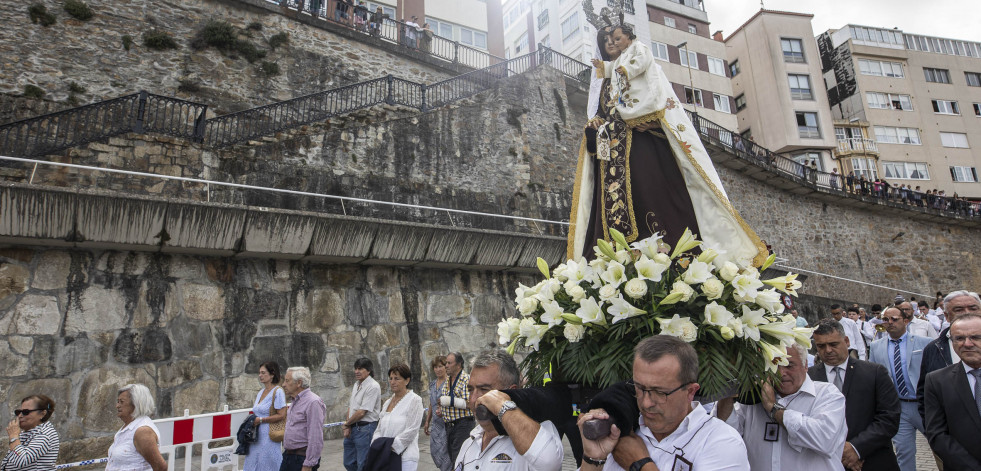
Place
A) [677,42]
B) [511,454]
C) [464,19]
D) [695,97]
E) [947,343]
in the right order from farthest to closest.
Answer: [677,42] → [695,97] → [464,19] → [947,343] → [511,454]

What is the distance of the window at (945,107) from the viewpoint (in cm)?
4217

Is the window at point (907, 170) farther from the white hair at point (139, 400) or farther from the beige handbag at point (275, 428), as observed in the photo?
the white hair at point (139, 400)

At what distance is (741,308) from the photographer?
8.20 feet

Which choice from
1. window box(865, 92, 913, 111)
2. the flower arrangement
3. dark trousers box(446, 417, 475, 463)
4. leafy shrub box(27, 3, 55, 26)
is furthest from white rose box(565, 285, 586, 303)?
window box(865, 92, 913, 111)

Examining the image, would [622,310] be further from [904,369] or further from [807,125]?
[807,125]

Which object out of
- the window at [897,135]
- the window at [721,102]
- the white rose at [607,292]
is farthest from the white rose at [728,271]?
the window at [897,135]

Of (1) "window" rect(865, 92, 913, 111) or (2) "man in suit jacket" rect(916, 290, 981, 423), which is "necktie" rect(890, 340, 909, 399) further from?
(1) "window" rect(865, 92, 913, 111)

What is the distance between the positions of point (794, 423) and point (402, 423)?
3.70 m

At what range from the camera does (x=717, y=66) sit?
1481 inches

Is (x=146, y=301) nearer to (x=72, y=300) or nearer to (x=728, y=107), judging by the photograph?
(x=72, y=300)

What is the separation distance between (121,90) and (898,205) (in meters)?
33.7

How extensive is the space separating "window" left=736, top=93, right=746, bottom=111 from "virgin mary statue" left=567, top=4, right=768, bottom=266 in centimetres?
3959

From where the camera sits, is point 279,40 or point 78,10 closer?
point 78,10

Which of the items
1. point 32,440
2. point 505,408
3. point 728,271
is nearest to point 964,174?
point 728,271
